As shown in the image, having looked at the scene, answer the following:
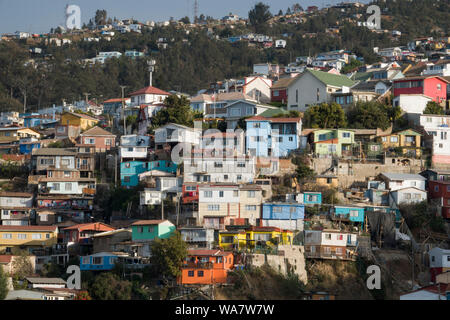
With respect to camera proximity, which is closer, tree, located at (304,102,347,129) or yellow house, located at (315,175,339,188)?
yellow house, located at (315,175,339,188)

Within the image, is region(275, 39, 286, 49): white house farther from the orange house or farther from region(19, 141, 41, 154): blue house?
the orange house

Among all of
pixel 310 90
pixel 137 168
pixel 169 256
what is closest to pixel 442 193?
pixel 310 90

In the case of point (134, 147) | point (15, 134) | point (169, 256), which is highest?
point (15, 134)

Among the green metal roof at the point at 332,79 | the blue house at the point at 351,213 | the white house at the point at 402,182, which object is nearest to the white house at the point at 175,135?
the green metal roof at the point at 332,79

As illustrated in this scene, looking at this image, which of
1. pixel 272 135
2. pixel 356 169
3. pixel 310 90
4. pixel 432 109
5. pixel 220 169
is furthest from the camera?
pixel 310 90

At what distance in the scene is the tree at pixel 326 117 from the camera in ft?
137

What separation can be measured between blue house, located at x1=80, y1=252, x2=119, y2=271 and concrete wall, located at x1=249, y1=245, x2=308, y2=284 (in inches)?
222

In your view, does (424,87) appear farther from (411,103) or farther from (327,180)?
(327,180)

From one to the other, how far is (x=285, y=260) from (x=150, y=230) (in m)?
5.76

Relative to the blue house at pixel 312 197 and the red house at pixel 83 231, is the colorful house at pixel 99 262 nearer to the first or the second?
the red house at pixel 83 231

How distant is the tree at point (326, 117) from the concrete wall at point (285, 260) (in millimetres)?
12058

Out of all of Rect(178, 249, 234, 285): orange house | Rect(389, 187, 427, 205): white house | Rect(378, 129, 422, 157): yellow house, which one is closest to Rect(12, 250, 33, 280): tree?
Rect(178, 249, 234, 285): orange house

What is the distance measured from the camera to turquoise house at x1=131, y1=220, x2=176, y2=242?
104 ft

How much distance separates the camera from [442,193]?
3547cm
